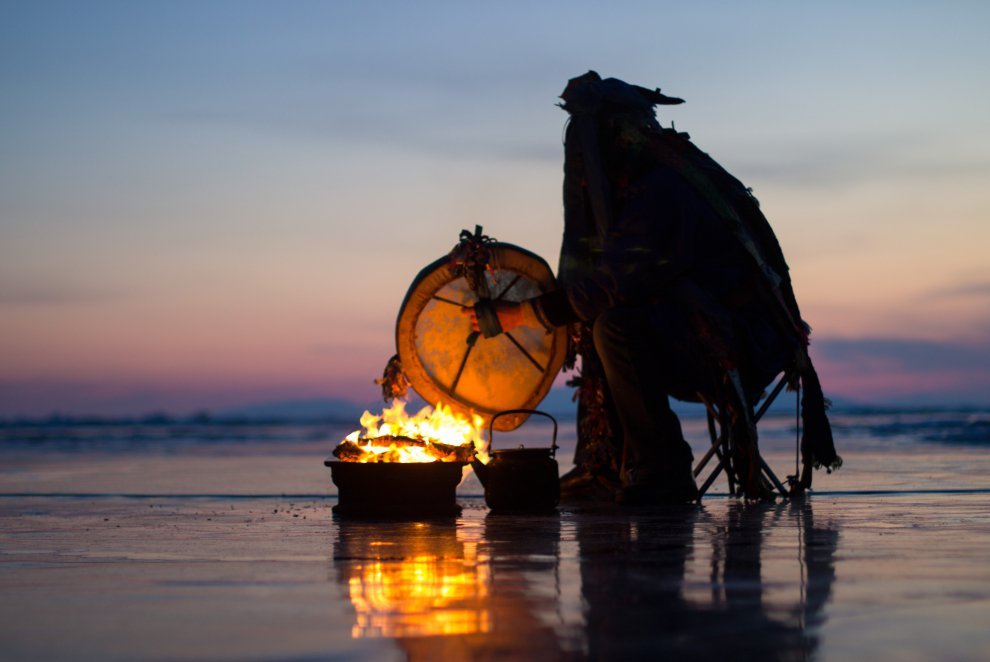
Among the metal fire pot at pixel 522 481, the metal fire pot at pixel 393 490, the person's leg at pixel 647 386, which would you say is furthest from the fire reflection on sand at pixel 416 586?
the person's leg at pixel 647 386

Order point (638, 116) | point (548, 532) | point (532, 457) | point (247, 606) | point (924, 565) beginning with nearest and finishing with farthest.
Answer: point (247, 606) → point (924, 565) → point (548, 532) → point (532, 457) → point (638, 116)

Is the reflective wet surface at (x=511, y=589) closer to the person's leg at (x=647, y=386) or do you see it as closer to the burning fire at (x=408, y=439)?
the burning fire at (x=408, y=439)

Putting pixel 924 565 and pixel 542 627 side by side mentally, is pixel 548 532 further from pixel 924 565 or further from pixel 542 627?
pixel 542 627

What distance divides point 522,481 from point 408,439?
1.94 feet

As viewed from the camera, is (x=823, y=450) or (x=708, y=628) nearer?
(x=708, y=628)

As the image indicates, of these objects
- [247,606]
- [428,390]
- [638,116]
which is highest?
[638,116]

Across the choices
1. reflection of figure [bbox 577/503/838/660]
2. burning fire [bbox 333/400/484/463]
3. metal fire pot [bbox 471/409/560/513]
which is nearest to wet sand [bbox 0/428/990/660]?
reflection of figure [bbox 577/503/838/660]

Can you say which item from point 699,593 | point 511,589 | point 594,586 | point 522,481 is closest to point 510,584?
point 511,589

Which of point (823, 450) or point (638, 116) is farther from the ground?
point (638, 116)

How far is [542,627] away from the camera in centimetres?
261

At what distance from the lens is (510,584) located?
10.7 feet

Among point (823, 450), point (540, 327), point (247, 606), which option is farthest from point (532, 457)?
point (247, 606)

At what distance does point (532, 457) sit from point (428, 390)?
114cm

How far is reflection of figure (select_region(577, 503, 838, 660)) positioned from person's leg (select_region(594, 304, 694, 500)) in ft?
4.75
